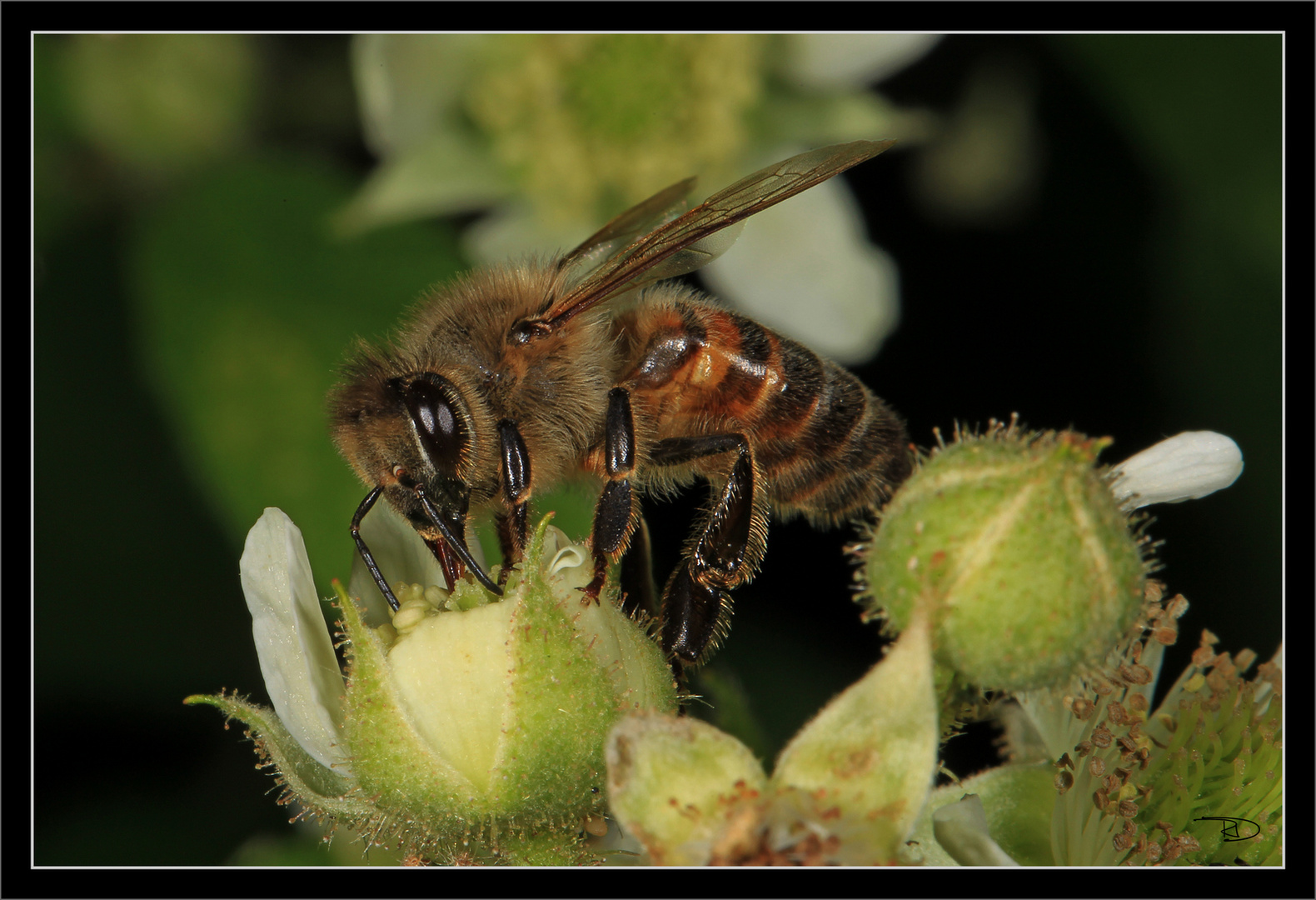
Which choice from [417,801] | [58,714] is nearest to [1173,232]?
[417,801]

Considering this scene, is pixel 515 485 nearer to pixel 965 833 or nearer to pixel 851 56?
pixel 965 833

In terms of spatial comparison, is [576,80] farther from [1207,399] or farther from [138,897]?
[138,897]

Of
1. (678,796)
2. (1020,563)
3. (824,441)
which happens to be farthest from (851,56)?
(678,796)

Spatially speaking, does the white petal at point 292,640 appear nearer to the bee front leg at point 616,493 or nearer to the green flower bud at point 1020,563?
the bee front leg at point 616,493

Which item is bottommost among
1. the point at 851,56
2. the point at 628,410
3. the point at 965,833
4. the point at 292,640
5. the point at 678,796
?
the point at 965,833

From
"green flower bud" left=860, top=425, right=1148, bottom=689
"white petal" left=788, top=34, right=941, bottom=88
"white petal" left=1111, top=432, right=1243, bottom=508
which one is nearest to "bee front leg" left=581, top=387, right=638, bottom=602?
"green flower bud" left=860, top=425, right=1148, bottom=689

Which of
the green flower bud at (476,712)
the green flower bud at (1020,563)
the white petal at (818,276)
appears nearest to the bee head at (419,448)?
the green flower bud at (476,712)

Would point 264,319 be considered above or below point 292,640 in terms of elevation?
above
